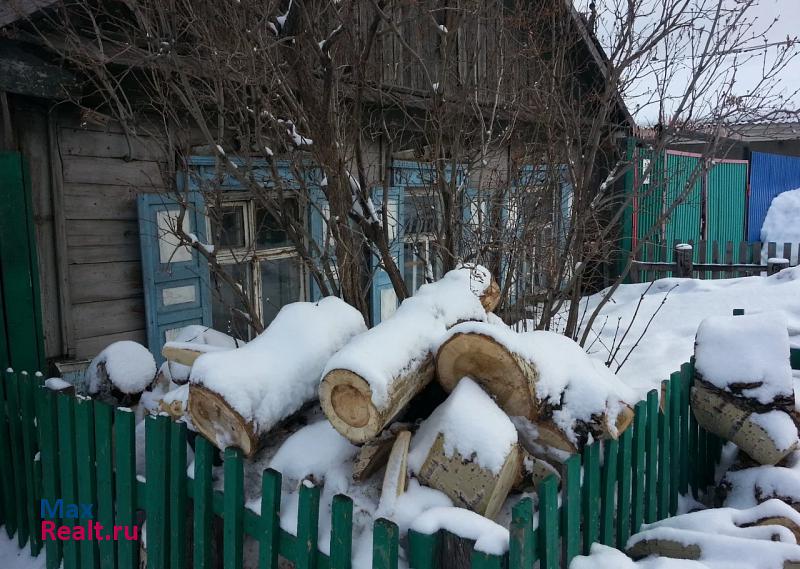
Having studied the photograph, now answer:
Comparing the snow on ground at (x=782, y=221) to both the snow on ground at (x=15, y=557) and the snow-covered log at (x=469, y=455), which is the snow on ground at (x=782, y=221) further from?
the snow on ground at (x=15, y=557)

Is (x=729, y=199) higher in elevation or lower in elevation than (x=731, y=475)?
higher

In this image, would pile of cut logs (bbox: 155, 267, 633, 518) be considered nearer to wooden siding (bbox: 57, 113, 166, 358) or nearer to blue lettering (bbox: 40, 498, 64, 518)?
blue lettering (bbox: 40, 498, 64, 518)

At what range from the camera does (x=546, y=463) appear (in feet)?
7.32

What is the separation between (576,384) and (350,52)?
268cm

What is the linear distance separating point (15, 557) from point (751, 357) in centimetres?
356

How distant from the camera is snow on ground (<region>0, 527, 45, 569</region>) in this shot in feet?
9.32

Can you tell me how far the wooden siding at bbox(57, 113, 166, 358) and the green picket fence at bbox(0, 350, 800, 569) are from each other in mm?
1407

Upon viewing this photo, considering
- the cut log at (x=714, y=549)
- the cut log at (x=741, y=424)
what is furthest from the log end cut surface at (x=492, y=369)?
the cut log at (x=741, y=424)

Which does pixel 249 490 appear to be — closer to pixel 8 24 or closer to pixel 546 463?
pixel 546 463

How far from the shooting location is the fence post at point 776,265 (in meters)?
8.12

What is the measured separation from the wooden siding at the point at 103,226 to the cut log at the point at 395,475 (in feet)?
9.56

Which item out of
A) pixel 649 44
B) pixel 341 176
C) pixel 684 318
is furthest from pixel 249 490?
pixel 684 318

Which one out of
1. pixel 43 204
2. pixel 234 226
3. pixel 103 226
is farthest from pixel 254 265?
pixel 43 204

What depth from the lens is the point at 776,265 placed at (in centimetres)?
816
